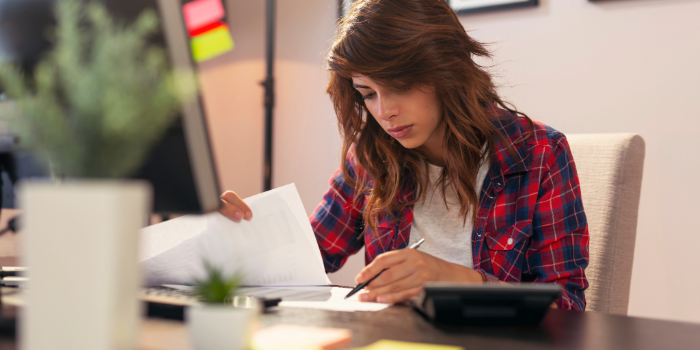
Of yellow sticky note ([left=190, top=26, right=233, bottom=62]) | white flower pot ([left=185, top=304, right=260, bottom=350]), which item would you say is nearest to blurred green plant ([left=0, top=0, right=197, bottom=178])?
white flower pot ([left=185, top=304, right=260, bottom=350])

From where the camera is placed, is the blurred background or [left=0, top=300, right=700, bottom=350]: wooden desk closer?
[left=0, top=300, right=700, bottom=350]: wooden desk

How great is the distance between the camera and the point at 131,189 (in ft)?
0.98

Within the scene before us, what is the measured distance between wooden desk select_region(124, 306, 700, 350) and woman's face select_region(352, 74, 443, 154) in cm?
55

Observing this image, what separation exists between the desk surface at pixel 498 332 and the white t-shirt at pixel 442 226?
482 mm

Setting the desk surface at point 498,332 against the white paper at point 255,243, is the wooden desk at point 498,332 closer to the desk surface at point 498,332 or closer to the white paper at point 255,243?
the desk surface at point 498,332

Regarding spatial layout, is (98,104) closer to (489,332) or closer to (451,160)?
(489,332)

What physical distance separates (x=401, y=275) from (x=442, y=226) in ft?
1.39

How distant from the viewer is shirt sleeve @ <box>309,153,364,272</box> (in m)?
1.27

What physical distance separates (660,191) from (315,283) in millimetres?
1105

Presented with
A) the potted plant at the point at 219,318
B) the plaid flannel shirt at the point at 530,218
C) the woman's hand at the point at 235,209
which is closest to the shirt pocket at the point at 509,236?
the plaid flannel shirt at the point at 530,218

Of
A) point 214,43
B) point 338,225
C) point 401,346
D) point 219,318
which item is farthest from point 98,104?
point 214,43

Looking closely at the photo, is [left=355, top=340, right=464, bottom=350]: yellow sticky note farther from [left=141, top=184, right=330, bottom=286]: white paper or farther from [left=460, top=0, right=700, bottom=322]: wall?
[left=460, top=0, right=700, bottom=322]: wall

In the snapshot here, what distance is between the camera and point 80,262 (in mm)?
292

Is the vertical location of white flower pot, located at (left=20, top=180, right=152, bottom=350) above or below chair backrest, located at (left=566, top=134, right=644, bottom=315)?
above
